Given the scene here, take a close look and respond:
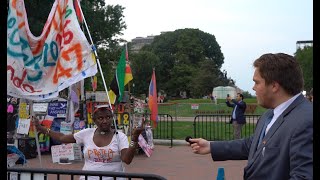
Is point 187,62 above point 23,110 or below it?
above

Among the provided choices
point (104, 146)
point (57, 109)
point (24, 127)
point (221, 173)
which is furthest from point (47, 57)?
point (57, 109)

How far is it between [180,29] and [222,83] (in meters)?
21.5

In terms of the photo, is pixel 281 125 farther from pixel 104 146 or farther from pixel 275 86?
pixel 104 146

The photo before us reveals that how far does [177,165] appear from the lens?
1023cm

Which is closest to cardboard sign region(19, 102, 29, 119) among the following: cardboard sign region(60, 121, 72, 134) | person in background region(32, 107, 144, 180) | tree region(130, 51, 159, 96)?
cardboard sign region(60, 121, 72, 134)

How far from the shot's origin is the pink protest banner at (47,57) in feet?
17.3

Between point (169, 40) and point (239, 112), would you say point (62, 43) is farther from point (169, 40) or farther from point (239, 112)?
point (169, 40)

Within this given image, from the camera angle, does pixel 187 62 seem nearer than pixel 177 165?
No

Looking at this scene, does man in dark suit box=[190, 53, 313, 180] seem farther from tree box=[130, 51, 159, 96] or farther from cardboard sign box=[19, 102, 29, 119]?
tree box=[130, 51, 159, 96]

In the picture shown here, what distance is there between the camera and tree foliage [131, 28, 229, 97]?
2689 inches

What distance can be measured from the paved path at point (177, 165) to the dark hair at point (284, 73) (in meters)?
6.14

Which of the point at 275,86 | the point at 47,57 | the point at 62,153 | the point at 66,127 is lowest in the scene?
the point at 62,153

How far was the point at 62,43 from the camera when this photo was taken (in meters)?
5.53

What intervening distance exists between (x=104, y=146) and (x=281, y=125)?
2.27 metres
